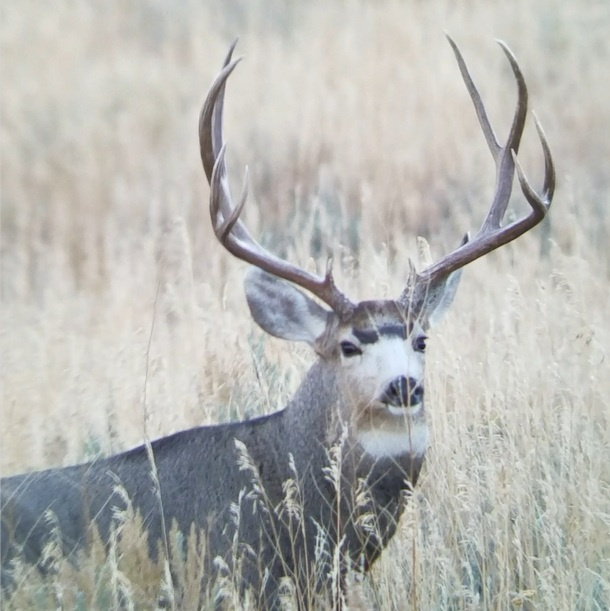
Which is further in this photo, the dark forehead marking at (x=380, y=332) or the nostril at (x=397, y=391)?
the dark forehead marking at (x=380, y=332)

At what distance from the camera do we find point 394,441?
3967 millimetres

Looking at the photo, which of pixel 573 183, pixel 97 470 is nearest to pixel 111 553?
pixel 97 470

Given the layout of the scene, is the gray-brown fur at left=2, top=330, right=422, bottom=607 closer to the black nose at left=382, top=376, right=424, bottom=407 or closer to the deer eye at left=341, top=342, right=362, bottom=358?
the deer eye at left=341, top=342, right=362, bottom=358

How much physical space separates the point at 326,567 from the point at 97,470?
74 centimetres

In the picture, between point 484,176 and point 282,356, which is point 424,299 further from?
point 484,176

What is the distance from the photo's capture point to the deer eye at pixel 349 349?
13.3 ft

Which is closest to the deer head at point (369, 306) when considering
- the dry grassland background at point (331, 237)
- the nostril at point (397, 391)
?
the nostril at point (397, 391)

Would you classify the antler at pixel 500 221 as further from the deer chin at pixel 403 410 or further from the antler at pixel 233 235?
the deer chin at pixel 403 410

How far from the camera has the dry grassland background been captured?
13.9 feet

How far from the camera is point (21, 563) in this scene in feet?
12.6

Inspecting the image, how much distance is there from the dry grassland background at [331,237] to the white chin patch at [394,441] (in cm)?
16

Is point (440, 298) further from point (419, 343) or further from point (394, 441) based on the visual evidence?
point (394, 441)

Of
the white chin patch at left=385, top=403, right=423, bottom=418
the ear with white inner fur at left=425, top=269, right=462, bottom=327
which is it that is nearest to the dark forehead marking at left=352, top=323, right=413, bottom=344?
the white chin patch at left=385, top=403, right=423, bottom=418

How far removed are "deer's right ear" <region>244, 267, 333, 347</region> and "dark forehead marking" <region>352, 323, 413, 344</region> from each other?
0.23 meters
